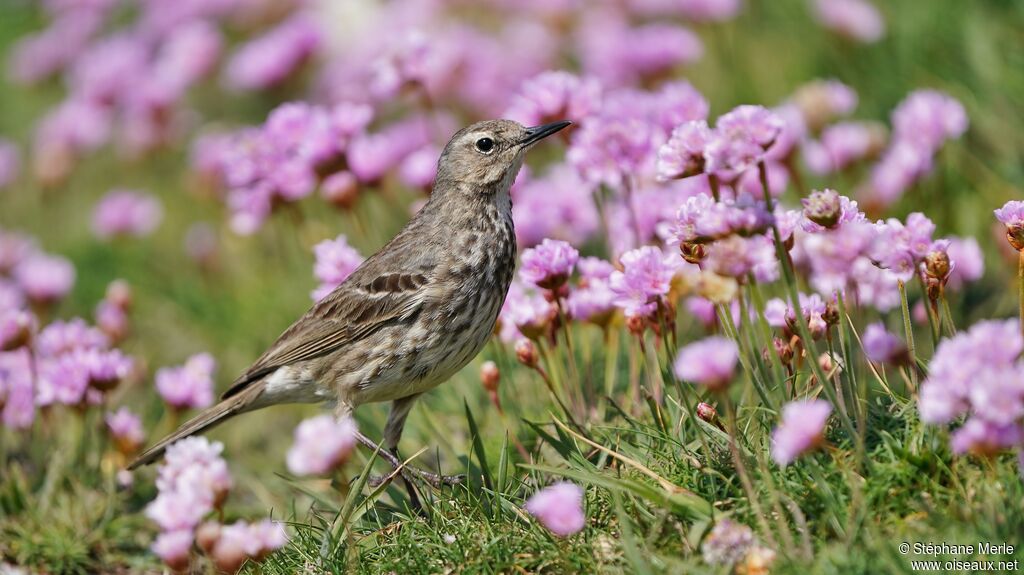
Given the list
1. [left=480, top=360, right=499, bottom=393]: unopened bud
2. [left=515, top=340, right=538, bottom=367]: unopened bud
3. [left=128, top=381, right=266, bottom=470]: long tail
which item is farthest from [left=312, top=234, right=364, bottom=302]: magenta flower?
[left=515, top=340, right=538, bottom=367]: unopened bud

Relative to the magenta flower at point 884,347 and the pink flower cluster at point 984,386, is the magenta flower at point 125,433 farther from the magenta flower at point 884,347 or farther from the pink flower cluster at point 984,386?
the pink flower cluster at point 984,386

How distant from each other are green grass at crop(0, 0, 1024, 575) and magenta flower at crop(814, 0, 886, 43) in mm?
261

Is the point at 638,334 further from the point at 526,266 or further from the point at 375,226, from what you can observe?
the point at 375,226

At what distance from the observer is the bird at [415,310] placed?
520 centimetres

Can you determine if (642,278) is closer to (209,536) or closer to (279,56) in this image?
(209,536)

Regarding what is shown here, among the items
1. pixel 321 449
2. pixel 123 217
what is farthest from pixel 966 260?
pixel 123 217

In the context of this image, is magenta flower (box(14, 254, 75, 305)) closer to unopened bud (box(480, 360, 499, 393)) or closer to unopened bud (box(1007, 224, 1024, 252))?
unopened bud (box(480, 360, 499, 393))

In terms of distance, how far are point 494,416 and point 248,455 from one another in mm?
1807

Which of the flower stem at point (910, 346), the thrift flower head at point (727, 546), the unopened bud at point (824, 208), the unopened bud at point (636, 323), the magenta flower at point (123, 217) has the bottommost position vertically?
the thrift flower head at point (727, 546)

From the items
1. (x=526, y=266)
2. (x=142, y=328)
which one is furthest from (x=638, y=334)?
(x=142, y=328)

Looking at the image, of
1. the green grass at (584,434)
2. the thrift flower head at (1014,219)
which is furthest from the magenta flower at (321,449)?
the thrift flower head at (1014,219)

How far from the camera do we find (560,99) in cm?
561

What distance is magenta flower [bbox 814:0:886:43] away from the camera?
7769mm

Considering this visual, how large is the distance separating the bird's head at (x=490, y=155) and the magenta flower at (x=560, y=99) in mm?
135
